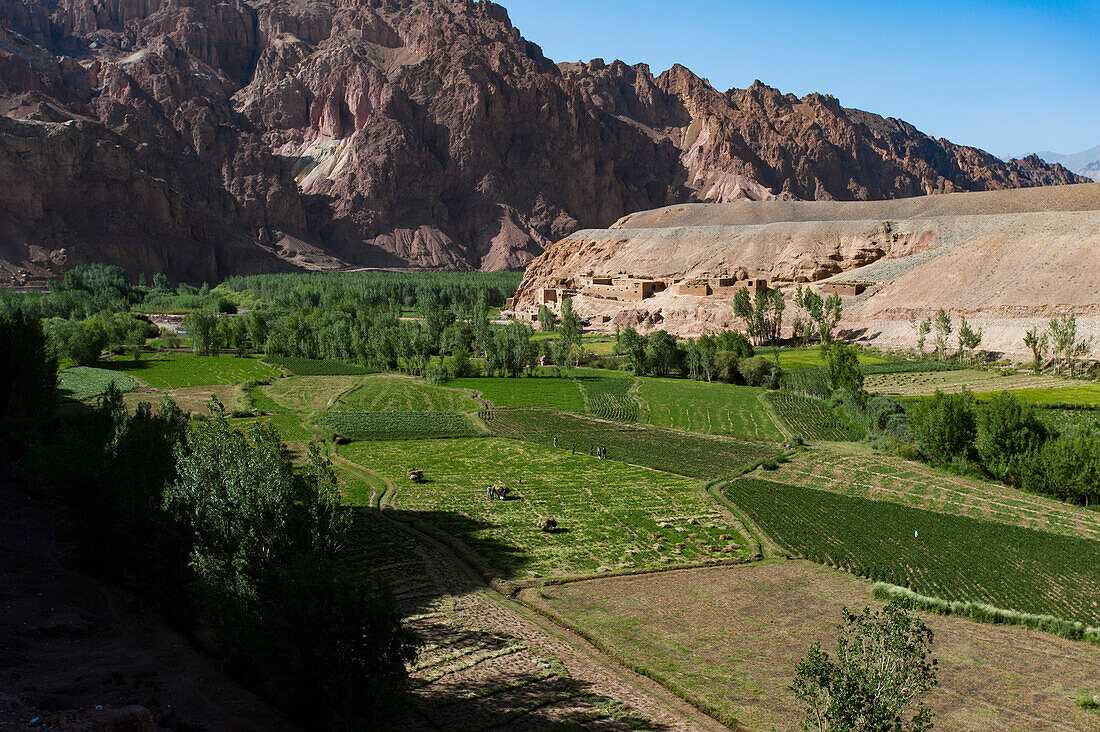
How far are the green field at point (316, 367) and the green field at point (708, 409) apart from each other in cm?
3619

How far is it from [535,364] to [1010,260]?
6451 cm

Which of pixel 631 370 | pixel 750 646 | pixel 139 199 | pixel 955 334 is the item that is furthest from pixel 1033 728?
pixel 139 199

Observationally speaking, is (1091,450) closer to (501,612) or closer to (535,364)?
(501,612)

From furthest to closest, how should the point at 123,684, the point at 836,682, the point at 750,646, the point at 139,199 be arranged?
the point at 139,199 < the point at 750,646 < the point at 123,684 < the point at 836,682

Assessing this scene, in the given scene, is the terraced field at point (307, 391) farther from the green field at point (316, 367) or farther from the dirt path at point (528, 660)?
the dirt path at point (528, 660)

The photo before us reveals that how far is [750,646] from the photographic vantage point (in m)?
26.1

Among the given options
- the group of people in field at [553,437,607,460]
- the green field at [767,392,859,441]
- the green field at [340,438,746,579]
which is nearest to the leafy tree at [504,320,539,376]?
the green field at [767,392,859,441]

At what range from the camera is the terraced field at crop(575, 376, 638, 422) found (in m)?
69.7

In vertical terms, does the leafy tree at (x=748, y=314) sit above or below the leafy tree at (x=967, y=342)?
above

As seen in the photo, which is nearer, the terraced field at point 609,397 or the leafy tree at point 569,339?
the terraced field at point 609,397

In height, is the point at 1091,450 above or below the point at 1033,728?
above

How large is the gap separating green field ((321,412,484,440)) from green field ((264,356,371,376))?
85.1ft

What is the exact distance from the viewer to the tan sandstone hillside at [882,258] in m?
94.6

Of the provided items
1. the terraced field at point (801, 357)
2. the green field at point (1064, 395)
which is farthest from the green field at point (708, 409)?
the green field at point (1064, 395)
